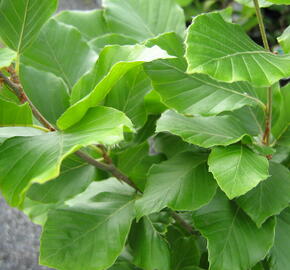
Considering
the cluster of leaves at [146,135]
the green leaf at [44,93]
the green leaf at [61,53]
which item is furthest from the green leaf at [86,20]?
the green leaf at [44,93]

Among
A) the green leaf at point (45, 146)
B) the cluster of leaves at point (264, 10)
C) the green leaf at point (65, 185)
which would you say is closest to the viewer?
the green leaf at point (45, 146)

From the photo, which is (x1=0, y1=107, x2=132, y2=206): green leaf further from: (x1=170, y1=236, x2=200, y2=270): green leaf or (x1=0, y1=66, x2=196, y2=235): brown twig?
(x1=170, y1=236, x2=200, y2=270): green leaf

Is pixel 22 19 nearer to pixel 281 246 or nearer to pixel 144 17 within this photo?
pixel 144 17

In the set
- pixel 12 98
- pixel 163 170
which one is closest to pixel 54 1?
pixel 12 98

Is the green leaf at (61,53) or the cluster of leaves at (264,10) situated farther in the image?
the cluster of leaves at (264,10)

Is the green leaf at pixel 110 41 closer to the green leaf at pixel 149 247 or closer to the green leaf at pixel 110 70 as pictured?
the green leaf at pixel 110 70

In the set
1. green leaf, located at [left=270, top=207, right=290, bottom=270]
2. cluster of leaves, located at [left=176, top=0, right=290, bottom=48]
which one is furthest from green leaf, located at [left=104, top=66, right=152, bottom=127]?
cluster of leaves, located at [left=176, top=0, right=290, bottom=48]

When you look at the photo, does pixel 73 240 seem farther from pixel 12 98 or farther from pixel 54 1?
pixel 54 1
